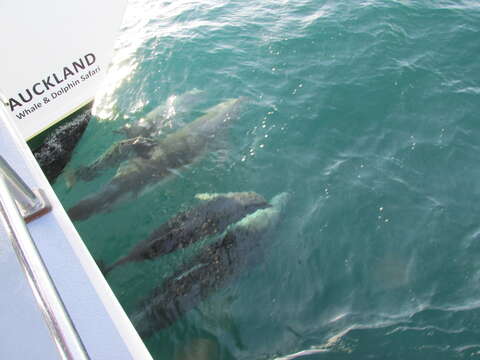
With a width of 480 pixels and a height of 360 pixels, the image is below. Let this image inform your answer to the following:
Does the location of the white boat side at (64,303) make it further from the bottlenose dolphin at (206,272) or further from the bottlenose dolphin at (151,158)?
the bottlenose dolphin at (151,158)

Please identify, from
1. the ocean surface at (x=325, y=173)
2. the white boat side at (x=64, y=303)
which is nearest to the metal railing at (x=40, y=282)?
the white boat side at (x=64, y=303)

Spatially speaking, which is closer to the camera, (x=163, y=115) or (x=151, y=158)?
(x=151, y=158)

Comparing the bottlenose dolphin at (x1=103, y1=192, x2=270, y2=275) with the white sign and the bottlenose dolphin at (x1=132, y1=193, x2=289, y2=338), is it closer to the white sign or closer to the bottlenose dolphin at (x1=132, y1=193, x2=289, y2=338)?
the bottlenose dolphin at (x1=132, y1=193, x2=289, y2=338)

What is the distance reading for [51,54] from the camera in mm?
6883

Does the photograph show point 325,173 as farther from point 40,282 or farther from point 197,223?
point 40,282

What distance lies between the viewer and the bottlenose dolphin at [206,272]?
18.0ft

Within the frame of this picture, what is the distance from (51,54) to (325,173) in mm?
5348

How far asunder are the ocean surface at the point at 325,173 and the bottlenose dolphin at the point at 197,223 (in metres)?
0.19

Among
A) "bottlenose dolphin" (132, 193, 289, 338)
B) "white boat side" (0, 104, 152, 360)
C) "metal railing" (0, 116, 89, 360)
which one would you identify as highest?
"metal railing" (0, 116, 89, 360)

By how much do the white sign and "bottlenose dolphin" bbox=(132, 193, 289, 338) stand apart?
4.06 meters

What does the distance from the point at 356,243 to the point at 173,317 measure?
300 centimetres

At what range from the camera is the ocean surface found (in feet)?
17.3

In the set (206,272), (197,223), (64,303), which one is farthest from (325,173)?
(64,303)

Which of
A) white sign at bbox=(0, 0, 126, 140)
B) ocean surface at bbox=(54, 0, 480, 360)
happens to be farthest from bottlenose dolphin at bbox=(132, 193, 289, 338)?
white sign at bbox=(0, 0, 126, 140)
